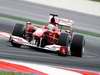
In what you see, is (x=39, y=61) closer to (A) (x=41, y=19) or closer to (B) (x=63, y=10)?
(A) (x=41, y=19)

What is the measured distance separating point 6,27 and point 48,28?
299 cm

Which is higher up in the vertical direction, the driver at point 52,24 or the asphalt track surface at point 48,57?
the driver at point 52,24

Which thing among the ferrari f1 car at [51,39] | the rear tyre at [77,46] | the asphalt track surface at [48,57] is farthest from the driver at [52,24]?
the asphalt track surface at [48,57]

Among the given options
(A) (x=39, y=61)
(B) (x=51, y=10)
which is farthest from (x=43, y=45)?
(B) (x=51, y=10)

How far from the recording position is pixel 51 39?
45.4ft

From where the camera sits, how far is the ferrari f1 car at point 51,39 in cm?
1362

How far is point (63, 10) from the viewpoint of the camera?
24.8 meters

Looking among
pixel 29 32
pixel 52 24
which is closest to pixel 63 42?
pixel 52 24

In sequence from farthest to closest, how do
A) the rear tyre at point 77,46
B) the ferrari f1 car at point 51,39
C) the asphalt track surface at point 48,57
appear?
1. the rear tyre at point 77,46
2. the ferrari f1 car at point 51,39
3. the asphalt track surface at point 48,57

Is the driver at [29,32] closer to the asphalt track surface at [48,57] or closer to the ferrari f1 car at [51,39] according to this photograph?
the ferrari f1 car at [51,39]

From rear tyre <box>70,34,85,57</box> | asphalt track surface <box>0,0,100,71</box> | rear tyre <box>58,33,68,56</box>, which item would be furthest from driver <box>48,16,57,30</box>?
asphalt track surface <box>0,0,100,71</box>

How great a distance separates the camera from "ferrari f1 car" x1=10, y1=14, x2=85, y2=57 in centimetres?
1362

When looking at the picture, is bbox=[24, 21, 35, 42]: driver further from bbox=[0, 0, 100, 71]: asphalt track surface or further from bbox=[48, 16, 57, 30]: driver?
bbox=[48, 16, 57, 30]: driver

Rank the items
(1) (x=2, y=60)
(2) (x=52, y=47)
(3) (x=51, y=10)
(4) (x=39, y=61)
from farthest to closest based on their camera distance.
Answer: (3) (x=51, y=10)
(2) (x=52, y=47)
(4) (x=39, y=61)
(1) (x=2, y=60)
